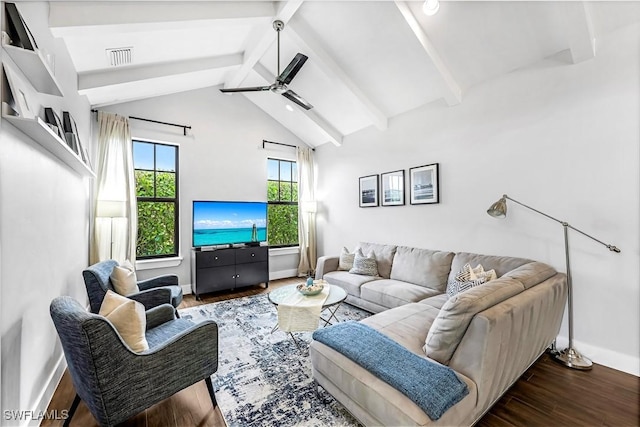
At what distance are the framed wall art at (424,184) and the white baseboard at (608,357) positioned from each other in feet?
6.57

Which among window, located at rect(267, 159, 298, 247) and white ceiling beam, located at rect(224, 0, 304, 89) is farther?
window, located at rect(267, 159, 298, 247)

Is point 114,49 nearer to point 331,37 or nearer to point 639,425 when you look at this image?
point 331,37

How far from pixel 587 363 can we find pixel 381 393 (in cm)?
222

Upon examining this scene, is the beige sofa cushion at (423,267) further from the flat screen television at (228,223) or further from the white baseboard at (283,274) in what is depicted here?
the flat screen television at (228,223)

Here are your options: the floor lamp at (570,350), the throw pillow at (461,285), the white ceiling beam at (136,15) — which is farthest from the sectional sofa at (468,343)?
the white ceiling beam at (136,15)

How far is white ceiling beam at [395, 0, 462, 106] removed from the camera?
2.79 meters

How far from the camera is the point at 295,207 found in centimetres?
586

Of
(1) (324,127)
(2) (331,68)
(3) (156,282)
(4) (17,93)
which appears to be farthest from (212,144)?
(4) (17,93)

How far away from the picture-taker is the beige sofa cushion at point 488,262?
2840 millimetres

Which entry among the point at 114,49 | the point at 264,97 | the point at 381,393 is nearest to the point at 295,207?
the point at 264,97

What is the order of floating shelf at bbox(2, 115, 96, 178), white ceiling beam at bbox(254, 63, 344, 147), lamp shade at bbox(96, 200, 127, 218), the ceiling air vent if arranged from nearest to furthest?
floating shelf at bbox(2, 115, 96, 178) < the ceiling air vent < lamp shade at bbox(96, 200, 127, 218) < white ceiling beam at bbox(254, 63, 344, 147)

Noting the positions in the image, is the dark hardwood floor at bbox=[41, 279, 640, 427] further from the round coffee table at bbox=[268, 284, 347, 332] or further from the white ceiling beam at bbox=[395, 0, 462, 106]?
the white ceiling beam at bbox=[395, 0, 462, 106]

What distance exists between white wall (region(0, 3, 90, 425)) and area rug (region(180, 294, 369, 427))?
1148mm

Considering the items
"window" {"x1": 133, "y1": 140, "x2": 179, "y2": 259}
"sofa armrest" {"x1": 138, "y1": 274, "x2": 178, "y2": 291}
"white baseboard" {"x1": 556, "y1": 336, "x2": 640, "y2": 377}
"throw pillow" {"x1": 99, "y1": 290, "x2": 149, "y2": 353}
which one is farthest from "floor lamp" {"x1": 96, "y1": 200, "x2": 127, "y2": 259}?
"white baseboard" {"x1": 556, "y1": 336, "x2": 640, "y2": 377}
